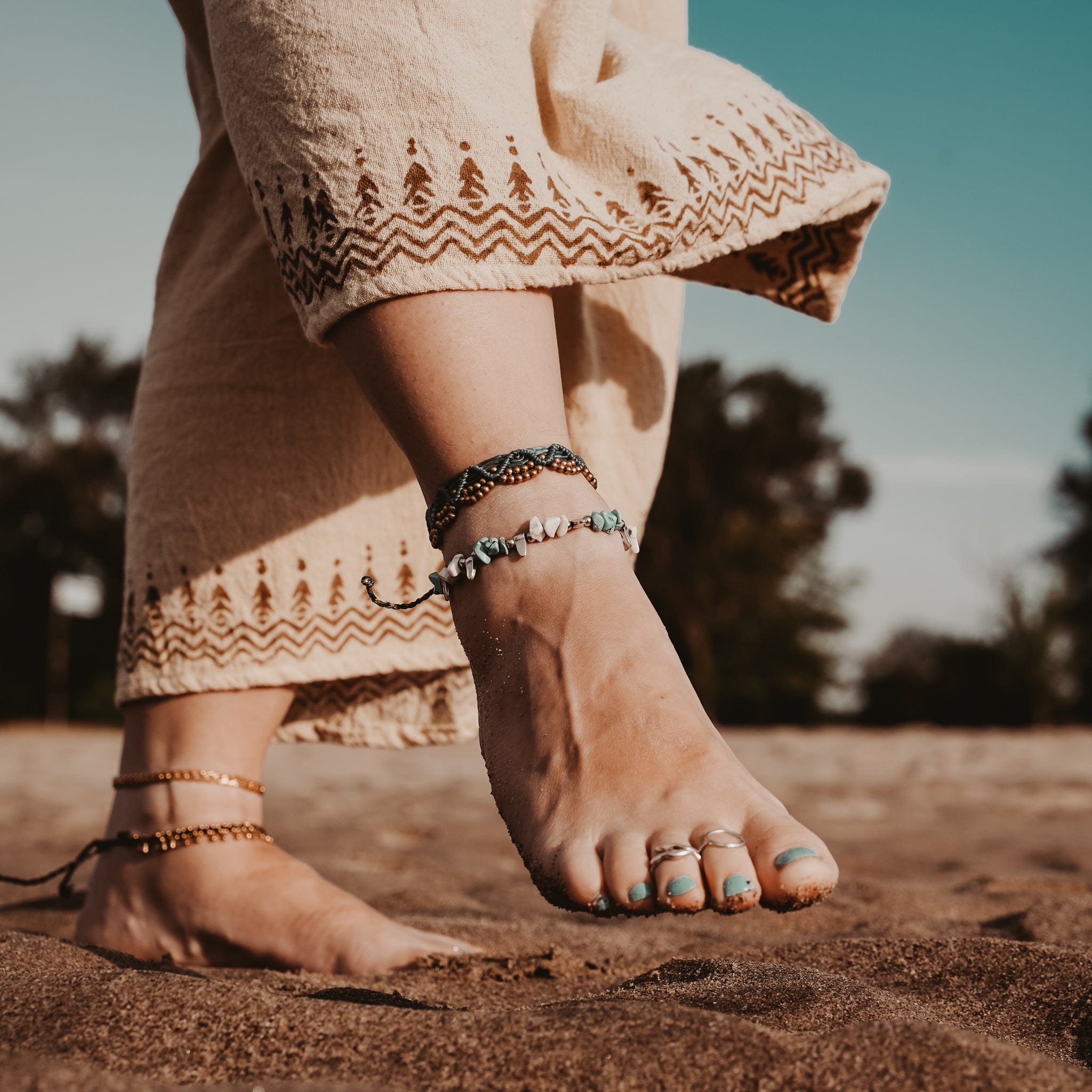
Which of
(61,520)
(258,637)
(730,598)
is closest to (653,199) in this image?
(258,637)

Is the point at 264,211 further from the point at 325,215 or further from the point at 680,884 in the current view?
the point at 680,884

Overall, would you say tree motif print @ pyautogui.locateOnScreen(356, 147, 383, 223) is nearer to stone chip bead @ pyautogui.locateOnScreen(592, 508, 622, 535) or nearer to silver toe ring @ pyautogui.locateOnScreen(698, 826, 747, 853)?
stone chip bead @ pyautogui.locateOnScreen(592, 508, 622, 535)

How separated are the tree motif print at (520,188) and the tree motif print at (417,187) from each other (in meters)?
0.08

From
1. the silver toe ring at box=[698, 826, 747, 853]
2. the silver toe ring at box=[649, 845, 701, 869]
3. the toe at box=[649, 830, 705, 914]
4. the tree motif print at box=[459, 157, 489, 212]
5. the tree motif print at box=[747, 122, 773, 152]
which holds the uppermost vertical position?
the tree motif print at box=[747, 122, 773, 152]

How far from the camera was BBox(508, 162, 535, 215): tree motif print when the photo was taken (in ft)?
3.32

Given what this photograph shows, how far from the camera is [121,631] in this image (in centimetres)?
151

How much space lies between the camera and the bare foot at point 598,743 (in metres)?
0.81

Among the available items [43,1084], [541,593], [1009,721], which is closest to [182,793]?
[541,593]

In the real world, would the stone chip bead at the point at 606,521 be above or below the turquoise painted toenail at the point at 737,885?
above

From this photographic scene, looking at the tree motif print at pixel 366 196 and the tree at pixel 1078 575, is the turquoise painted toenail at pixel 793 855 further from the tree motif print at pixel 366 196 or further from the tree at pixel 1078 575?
the tree at pixel 1078 575

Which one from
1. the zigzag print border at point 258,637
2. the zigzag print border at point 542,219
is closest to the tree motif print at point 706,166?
the zigzag print border at point 542,219

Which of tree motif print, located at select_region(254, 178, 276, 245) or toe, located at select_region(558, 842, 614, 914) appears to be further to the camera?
tree motif print, located at select_region(254, 178, 276, 245)

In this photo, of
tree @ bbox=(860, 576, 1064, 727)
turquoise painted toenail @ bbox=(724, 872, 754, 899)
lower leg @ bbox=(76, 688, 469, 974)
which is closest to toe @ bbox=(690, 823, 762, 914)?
turquoise painted toenail @ bbox=(724, 872, 754, 899)

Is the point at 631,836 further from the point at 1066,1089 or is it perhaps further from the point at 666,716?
the point at 1066,1089
